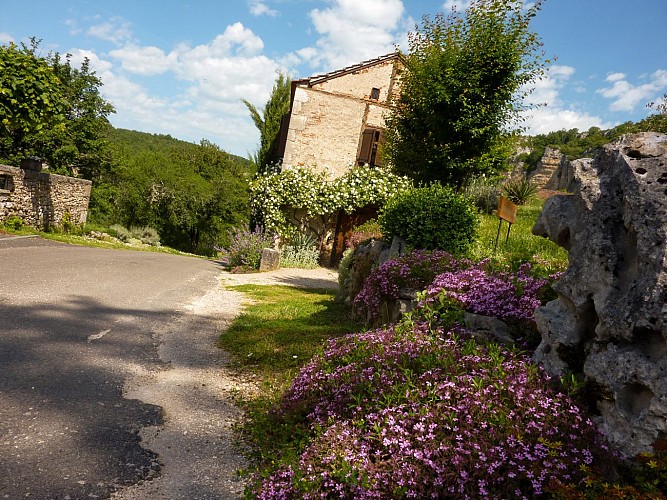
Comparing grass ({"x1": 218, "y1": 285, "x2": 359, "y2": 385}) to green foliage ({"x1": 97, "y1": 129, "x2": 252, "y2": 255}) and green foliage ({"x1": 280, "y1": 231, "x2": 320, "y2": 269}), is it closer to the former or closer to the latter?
green foliage ({"x1": 280, "y1": 231, "x2": 320, "y2": 269})

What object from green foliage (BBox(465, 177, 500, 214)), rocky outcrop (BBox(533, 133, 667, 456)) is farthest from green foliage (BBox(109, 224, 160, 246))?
rocky outcrop (BBox(533, 133, 667, 456))

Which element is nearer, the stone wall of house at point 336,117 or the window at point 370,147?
the stone wall of house at point 336,117

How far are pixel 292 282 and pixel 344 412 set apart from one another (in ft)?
30.7

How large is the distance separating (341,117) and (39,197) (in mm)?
11628

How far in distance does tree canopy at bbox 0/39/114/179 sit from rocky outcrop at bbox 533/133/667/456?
14.0 meters

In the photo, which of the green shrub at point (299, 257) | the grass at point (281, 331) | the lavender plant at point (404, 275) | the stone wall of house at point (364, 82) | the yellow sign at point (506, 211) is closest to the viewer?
the grass at point (281, 331)

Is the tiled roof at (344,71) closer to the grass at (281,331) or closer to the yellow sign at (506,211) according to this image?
the grass at (281,331)

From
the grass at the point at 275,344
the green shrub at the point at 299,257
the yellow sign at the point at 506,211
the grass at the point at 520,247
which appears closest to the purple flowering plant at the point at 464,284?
the grass at the point at 520,247

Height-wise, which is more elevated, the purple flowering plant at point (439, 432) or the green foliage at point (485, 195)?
the green foliage at point (485, 195)

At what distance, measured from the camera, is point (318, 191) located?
59.6ft

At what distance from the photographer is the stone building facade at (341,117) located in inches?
749

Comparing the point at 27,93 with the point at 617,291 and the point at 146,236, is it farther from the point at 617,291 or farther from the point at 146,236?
the point at 146,236

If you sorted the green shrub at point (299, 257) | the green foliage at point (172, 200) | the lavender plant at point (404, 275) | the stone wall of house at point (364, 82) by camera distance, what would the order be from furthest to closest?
the green foliage at point (172, 200) < the stone wall of house at point (364, 82) < the green shrub at point (299, 257) < the lavender plant at point (404, 275)

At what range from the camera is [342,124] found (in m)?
19.3
